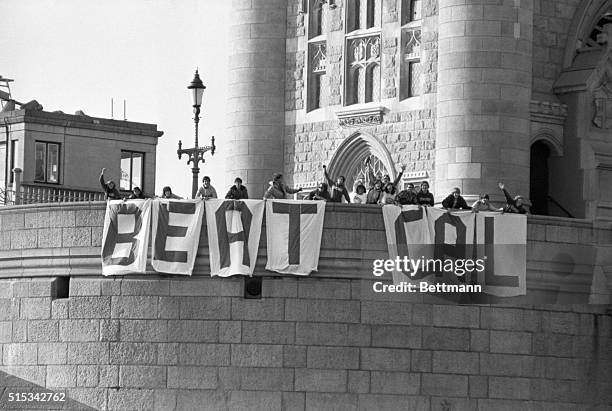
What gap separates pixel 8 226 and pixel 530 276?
1169 cm

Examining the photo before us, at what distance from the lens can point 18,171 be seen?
195 ft

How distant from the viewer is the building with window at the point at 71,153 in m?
66.7

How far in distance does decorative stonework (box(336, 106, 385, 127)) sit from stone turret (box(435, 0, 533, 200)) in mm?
2763

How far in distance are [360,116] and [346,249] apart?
9.26m

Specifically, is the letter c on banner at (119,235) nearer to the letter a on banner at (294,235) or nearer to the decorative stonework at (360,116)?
the letter a on banner at (294,235)

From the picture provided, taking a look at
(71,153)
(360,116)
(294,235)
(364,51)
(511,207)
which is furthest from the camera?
(71,153)

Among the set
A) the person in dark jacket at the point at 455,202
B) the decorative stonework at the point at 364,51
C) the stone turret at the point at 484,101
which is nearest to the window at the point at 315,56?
the decorative stonework at the point at 364,51

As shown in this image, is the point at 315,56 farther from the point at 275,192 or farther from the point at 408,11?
the point at 275,192

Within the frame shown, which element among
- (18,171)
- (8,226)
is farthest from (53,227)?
(18,171)

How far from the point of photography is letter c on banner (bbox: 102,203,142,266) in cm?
5147

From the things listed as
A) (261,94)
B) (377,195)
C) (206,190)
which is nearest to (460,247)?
(377,195)

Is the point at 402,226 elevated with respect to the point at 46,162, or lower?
lower

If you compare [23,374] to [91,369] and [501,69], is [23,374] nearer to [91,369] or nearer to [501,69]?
[91,369]

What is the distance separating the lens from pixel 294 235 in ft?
168
